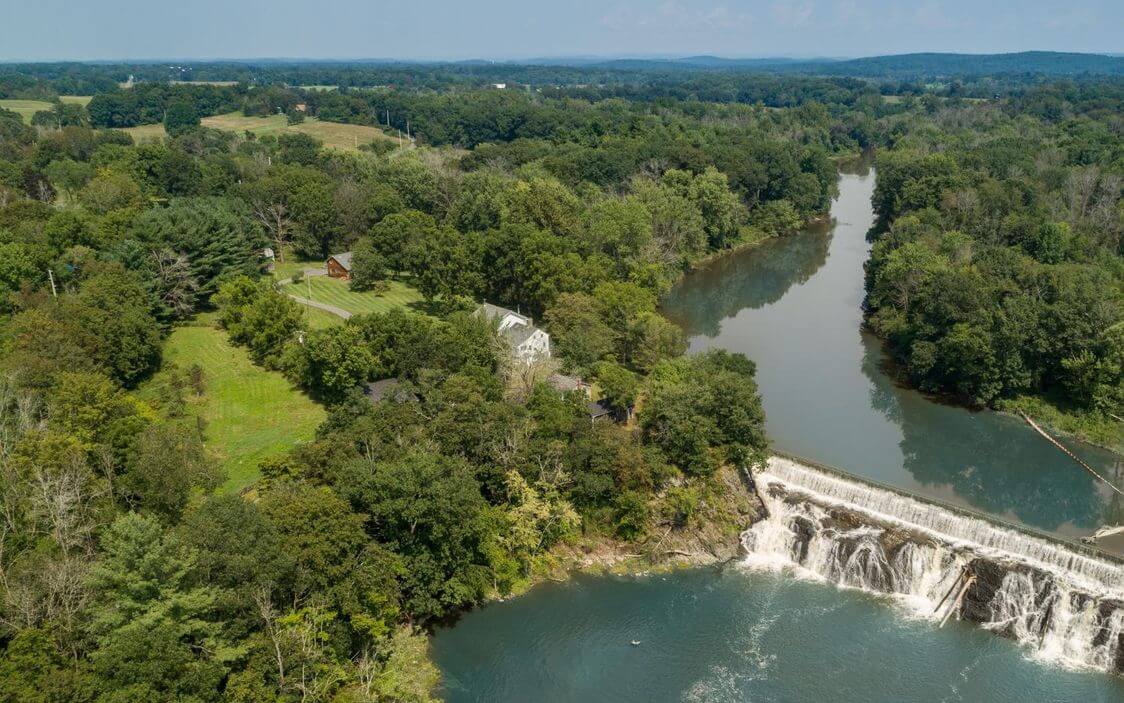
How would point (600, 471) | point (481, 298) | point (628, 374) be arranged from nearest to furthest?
point (600, 471), point (628, 374), point (481, 298)

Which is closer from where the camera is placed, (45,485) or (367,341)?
(45,485)

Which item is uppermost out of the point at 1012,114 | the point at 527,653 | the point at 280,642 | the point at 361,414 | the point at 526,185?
the point at 1012,114

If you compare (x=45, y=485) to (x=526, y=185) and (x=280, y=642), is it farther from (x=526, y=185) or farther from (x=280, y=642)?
(x=526, y=185)

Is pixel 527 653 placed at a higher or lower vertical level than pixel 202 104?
lower

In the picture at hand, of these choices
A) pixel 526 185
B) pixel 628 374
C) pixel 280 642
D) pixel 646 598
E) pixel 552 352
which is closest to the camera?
pixel 280 642

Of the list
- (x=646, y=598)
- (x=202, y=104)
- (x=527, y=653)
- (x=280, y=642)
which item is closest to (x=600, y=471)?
(x=646, y=598)

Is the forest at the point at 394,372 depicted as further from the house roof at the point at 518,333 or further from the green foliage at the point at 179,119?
the green foliage at the point at 179,119

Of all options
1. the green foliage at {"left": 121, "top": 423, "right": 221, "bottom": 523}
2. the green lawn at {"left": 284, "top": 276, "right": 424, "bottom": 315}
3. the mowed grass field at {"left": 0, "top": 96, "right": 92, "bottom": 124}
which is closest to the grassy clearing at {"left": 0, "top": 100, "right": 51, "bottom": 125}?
the mowed grass field at {"left": 0, "top": 96, "right": 92, "bottom": 124}

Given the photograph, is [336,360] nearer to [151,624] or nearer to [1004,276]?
[151,624]
